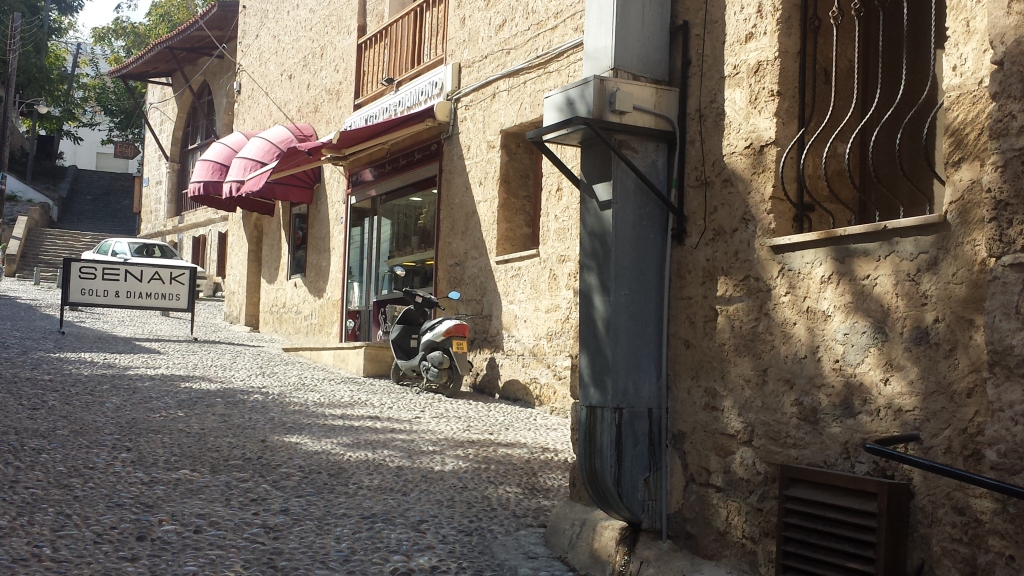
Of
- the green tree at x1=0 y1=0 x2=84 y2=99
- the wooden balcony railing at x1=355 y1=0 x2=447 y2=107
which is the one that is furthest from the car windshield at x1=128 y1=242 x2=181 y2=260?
the green tree at x1=0 y1=0 x2=84 y2=99

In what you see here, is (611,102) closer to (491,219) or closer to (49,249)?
(491,219)

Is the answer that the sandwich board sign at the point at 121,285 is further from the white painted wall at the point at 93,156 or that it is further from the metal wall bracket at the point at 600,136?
the white painted wall at the point at 93,156

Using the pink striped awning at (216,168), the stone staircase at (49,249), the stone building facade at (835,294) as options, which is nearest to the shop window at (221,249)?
the stone staircase at (49,249)

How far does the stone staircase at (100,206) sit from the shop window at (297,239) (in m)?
21.4

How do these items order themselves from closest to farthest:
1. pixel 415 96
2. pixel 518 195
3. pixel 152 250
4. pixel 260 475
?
pixel 260 475, pixel 518 195, pixel 415 96, pixel 152 250

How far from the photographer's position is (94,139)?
56.2m

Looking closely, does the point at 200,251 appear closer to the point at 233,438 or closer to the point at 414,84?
the point at 414,84

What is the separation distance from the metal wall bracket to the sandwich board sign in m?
9.79

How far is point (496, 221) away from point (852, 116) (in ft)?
20.2

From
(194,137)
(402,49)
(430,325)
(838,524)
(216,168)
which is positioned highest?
(194,137)

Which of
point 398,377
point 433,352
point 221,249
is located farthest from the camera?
point 221,249

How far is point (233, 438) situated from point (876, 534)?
4.65 metres

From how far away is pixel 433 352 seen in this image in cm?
944

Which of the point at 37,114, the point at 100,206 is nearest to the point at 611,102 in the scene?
the point at 100,206
